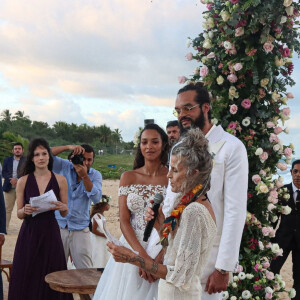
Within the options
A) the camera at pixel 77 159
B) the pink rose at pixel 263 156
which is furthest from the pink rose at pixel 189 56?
the camera at pixel 77 159

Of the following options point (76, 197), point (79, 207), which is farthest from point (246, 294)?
point (76, 197)

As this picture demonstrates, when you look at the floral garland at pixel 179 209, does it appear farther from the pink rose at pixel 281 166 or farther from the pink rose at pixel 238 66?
the pink rose at pixel 281 166

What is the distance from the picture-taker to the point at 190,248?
269cm

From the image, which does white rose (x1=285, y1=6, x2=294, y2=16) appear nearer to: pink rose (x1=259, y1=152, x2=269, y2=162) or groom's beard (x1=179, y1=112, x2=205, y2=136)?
pink rose (x1=259, y1=152, x2=269, y2=162)

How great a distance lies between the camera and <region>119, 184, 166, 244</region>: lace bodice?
4121 millimetres

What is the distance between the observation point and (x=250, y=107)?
5.55m

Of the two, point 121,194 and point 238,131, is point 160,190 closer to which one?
point 121,194

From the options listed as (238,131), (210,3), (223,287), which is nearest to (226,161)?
(223,287)

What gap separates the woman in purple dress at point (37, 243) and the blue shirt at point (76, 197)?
13.3 inches

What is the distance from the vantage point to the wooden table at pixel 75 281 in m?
4.59

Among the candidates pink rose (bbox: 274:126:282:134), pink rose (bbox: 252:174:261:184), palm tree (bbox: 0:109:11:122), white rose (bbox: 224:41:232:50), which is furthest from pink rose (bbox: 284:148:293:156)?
palm tree (bbox: 0:109:11:122)

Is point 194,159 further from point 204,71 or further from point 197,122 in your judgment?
point 204,71

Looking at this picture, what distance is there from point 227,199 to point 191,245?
0.80 meters

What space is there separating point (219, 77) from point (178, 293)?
10.3 feet
